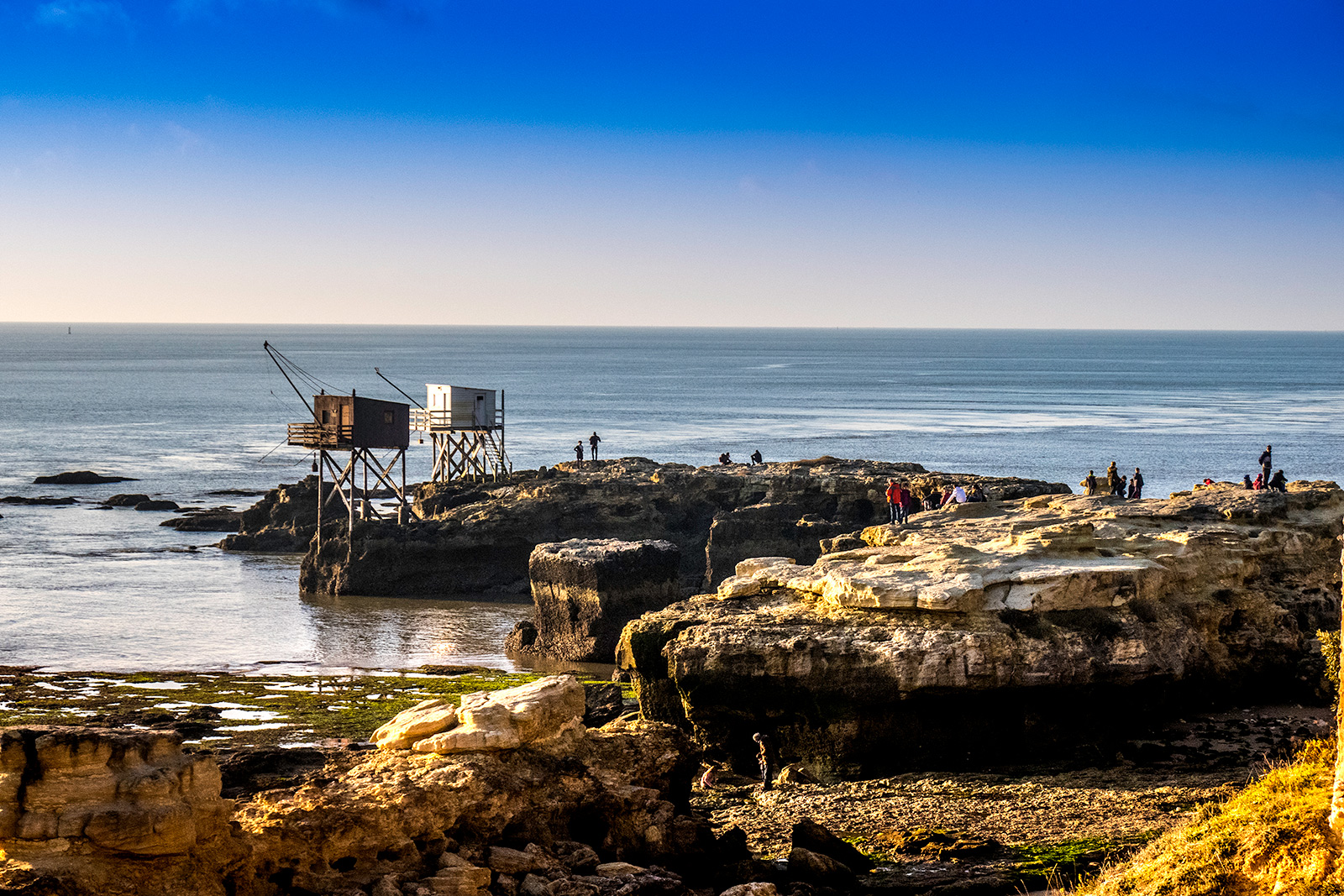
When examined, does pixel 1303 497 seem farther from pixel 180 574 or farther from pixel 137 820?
pixel 180 574

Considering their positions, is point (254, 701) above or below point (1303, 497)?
below

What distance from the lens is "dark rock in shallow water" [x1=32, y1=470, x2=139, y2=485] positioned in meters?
71.9

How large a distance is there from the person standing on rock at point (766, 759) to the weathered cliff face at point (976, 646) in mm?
326

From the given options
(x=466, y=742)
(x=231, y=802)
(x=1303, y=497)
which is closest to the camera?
(x=231, y=802)

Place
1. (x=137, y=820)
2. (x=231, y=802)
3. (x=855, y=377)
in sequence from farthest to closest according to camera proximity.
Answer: (x=855, y=377), (x=231, y=802), (x=137, y=820)

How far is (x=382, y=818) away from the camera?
639 inches

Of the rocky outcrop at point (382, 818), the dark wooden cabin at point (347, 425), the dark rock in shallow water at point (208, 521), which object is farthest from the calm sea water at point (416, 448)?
the rocky outcrop at point (382, 818)

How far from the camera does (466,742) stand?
58.2 ft

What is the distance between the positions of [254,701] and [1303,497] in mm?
23622

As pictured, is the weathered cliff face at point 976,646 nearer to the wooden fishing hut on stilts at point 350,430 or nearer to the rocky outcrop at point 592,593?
the rocky outcrop at point 592,593

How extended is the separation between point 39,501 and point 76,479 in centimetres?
834

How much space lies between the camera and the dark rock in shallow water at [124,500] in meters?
63.5

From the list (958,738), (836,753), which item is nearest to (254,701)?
(836,753)

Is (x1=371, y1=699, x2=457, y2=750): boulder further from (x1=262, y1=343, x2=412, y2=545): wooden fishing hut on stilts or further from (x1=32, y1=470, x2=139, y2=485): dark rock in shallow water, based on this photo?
A: (x1=32, y1=470, x2=139, y2=485): dark rock in shallow water
